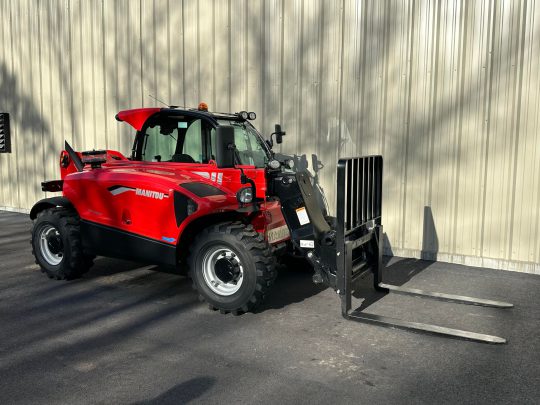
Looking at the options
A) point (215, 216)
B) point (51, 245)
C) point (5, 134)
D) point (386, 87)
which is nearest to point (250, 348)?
point (215, 216)

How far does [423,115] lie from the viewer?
24.6 feet

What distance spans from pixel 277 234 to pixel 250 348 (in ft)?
5.34

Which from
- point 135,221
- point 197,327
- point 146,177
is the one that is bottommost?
point 197,327

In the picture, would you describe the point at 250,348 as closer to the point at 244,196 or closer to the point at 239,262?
the point at 239,262

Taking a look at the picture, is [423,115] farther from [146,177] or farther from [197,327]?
[197,327]

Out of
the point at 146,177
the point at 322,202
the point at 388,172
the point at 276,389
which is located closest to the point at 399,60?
the point at 388,172

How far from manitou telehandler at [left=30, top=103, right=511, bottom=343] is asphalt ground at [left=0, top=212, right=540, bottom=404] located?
0.85 feet

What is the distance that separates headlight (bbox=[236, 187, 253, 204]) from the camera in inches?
201

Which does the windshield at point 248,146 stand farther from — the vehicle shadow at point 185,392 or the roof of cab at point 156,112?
the vehicle shadow at point 185,392

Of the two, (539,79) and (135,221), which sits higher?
(539,79)

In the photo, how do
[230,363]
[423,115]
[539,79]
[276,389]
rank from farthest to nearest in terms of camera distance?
[423,115], [539,79], [230,363], [276,389]

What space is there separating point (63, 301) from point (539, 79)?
21.2ft

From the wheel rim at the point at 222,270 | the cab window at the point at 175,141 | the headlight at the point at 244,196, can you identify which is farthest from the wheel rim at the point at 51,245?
the headlight at the point at 244,196

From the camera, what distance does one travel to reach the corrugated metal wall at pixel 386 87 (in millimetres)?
6914
